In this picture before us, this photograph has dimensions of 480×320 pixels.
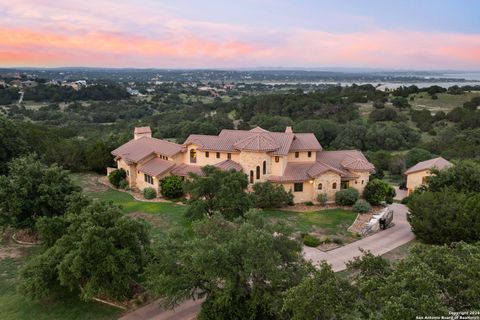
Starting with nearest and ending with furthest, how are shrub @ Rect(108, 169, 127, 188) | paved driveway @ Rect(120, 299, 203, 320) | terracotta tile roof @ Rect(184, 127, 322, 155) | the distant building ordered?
1. paved driveway @ Rect(120, 299, 203, 320)
2. terracotta tile roof @ Rect(184, 127, 322, 155)
3. the distant building
4. shrub @ Rect(108, 169, 127, 188)

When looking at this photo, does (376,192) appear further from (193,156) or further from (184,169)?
(184,169)

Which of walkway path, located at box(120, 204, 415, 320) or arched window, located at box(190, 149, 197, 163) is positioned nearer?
walkway path, located at box(120, 204, 415, 320)

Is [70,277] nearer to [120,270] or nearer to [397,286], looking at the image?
[120,270]

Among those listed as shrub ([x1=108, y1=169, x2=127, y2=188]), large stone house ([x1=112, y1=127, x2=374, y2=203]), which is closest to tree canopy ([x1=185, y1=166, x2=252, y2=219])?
large stone house ([x1=112, y1=127, x2=374, y2=203])

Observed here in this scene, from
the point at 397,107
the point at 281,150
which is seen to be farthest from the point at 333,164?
the point at 397,107

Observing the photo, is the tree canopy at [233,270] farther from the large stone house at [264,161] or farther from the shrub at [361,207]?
the large stone house at [264,161]

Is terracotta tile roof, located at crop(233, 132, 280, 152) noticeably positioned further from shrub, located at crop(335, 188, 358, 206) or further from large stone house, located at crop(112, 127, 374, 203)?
shrub, located at crop(335, 188, 358, 206)
